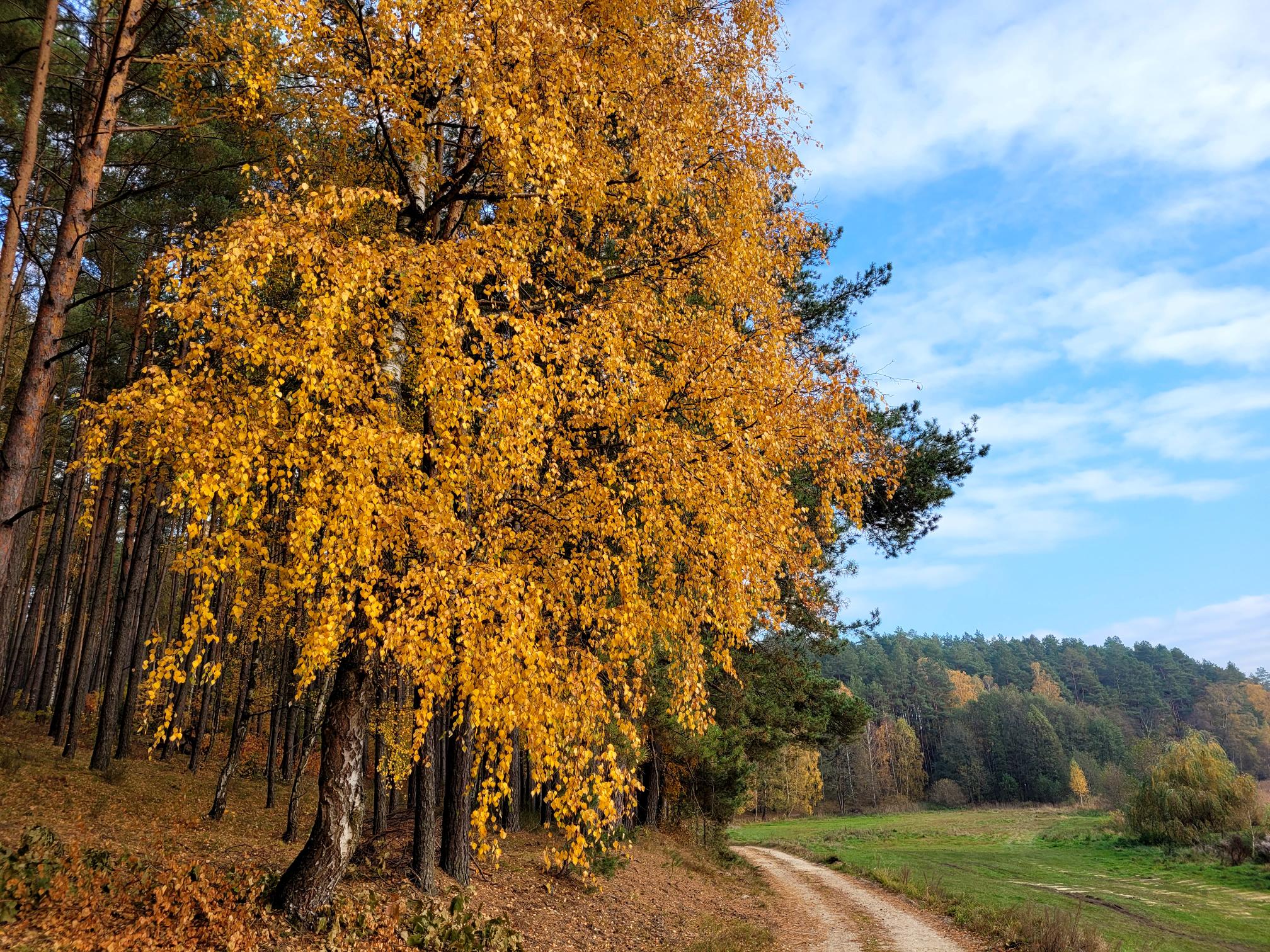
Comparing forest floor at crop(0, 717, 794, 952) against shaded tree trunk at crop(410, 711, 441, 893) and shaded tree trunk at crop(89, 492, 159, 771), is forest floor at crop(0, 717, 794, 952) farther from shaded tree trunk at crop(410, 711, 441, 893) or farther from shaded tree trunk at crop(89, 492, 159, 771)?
shaded tree trunk at crop(89, 492, 159, 771)

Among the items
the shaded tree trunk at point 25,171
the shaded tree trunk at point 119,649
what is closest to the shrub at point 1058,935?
the shaded tree trunk at point 25,171

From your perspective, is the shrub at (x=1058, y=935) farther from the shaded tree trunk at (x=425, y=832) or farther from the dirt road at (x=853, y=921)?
the shaded tree trunk at (x=425, y=832)

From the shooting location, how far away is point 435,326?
21.0 ft

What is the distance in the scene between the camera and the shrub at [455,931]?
26.6 feet

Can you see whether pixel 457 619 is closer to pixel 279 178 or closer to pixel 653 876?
pixel 279 178

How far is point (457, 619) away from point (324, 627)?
1.02m

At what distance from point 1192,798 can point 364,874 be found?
4042 centimetres

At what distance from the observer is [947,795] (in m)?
86.3

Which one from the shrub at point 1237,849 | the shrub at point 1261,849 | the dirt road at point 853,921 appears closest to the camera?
the dirt road at point 853,921

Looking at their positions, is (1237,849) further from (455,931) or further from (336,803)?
(336,803)

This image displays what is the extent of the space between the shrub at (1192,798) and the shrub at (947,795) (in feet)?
177

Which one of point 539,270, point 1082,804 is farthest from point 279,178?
point 1082,804

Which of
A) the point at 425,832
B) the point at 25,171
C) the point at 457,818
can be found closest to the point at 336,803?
the point at 425,832

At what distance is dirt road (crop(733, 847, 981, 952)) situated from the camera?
1205 centimetres
